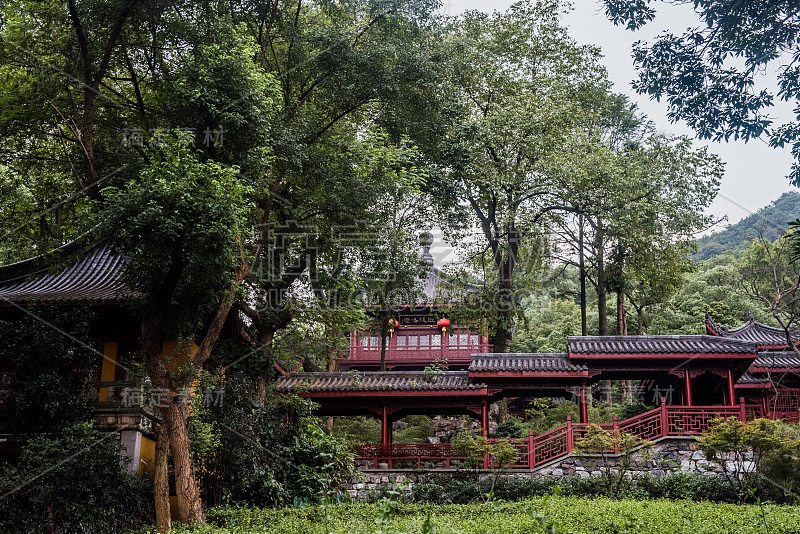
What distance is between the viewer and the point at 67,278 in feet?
41.9

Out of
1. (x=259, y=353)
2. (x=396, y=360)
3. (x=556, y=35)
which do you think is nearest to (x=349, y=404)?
(x=259, y=353)

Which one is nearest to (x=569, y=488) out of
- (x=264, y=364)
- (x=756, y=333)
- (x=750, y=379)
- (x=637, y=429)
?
(x=637, y=429)

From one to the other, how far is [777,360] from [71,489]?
633 inches

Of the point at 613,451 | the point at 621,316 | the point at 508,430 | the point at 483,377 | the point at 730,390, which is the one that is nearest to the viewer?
the point at 613,451

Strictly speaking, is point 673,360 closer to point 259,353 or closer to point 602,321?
point 602,321

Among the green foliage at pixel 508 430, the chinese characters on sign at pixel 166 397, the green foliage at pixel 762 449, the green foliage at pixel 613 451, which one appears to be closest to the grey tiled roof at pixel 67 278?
the chinese characters on sign at pixel 166 397

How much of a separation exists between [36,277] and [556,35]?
47.4 feet

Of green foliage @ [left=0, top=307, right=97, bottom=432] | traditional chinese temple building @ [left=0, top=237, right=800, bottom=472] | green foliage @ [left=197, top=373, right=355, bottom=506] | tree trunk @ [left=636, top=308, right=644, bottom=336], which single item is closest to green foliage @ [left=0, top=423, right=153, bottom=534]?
green foliage @ [left=0, top=307, right=97, bottom=432]

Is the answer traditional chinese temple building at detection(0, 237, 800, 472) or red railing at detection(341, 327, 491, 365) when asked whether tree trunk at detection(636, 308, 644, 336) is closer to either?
traditional chinese temple building at detection(0, 237, 800, 472)

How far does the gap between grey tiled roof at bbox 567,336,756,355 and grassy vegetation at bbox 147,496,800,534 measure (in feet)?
17.0

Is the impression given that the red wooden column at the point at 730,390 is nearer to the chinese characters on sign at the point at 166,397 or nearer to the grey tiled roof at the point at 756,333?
the grey tiled roof at the point at 756,333

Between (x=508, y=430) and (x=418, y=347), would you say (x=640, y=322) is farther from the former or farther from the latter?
(x=508, y=430)

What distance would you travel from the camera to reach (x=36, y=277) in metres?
12.6

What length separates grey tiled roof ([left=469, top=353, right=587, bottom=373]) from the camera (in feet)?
51.0
